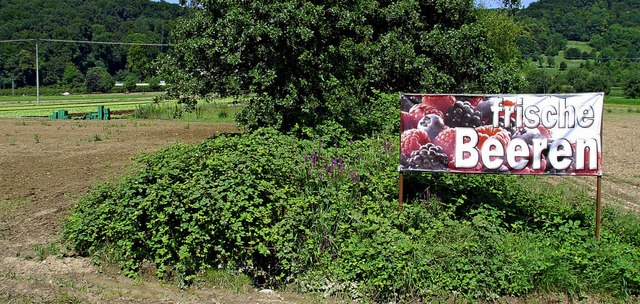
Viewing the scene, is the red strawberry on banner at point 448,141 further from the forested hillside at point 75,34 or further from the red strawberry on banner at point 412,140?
the forested hillside at point 75,34

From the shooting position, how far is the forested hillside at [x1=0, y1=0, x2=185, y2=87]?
7956 centimetres

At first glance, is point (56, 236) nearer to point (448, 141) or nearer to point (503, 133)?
point (448, 141)

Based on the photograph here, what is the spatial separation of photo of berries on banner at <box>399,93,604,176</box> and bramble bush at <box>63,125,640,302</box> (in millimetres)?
571

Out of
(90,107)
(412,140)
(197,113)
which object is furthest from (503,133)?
(90,107)

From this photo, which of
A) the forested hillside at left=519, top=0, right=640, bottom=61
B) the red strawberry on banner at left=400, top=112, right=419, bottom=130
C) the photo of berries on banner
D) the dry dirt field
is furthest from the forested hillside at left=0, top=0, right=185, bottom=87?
the forested hillside at left=519, top=0, right=640, bottom=61

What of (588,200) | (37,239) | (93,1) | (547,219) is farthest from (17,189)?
(93,1)

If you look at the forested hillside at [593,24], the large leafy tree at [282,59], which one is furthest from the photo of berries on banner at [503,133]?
the forested hillside at [593,24]

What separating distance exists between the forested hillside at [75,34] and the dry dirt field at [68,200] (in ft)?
173

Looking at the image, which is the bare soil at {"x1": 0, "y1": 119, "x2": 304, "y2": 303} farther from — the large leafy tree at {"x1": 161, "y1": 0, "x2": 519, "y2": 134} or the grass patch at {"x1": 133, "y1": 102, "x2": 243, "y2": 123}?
the grass patch at {"x1": 133, "y1": 102, "x2": 243, "y2": 123}

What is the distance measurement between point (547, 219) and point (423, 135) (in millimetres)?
1944

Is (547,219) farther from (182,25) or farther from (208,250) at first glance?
(182,25)

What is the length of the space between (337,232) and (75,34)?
308 feet

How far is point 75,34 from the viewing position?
9138cm

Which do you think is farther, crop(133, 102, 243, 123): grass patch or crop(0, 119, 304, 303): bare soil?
crop(133, 102, 243, 123): grass patch
